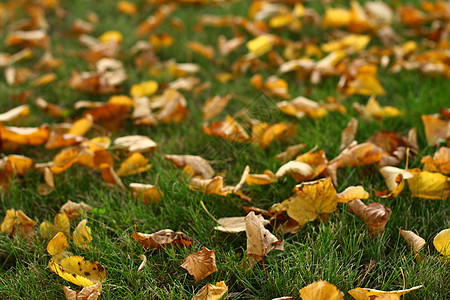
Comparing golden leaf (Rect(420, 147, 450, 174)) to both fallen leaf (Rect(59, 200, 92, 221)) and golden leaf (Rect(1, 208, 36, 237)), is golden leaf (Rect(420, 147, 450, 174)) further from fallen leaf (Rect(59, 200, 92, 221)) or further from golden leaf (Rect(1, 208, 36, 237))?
golden leaf (Rect(1, 208, 36, 237))

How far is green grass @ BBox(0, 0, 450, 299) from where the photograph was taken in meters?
1.32

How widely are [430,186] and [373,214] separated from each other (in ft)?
0.96

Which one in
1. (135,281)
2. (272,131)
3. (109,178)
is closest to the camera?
(135,281)

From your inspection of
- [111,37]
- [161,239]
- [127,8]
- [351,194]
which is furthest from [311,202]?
[127,8]

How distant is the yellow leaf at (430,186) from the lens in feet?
5.12

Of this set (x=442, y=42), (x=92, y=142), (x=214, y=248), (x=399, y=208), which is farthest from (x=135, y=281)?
(x=442, y=42)

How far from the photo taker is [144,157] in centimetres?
190

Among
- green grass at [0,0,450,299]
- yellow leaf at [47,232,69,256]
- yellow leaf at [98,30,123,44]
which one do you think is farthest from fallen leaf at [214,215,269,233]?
yellow leaf at [98,30,123,44]

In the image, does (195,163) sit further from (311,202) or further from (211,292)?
(211,292)

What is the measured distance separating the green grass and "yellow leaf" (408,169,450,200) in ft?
0.10

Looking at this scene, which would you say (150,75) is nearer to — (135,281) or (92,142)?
(92,142)

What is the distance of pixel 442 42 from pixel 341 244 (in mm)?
2015

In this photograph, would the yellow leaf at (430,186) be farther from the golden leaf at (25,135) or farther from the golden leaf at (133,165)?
the golden leaf at (25,135)

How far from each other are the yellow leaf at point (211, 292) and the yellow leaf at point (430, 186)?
2.60 feet
